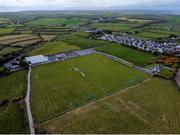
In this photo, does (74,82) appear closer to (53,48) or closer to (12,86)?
(12,86)

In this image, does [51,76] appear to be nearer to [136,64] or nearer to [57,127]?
[57,127]

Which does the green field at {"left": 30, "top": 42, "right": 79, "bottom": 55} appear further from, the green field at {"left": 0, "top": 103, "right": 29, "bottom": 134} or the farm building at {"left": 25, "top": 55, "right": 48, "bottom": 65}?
the green field at {"left": 0, "top": 103, "right": 29, "bottom": 134}

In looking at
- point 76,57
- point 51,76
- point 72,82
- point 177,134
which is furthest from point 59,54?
point 177,134

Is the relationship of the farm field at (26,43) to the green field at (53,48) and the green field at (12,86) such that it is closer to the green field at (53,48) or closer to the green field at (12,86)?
the green field at (53,48)

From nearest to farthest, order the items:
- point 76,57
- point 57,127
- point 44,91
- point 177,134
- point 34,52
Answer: point 177,134, point 57,127, point 44,91, point 76,57, point 34,52

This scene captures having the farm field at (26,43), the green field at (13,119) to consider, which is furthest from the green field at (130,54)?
the green field at (13,119)

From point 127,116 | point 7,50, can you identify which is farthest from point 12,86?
point 7,50
